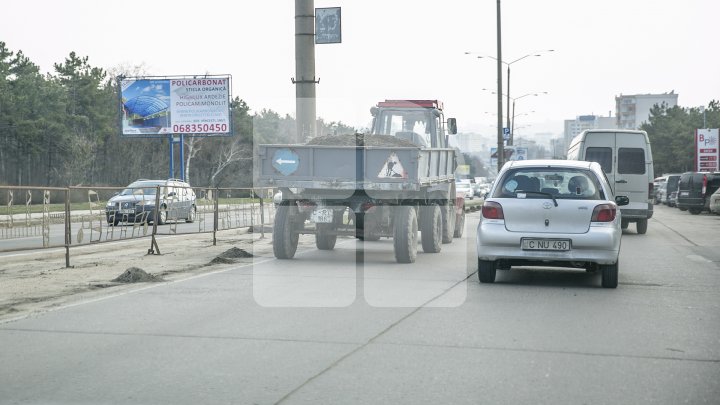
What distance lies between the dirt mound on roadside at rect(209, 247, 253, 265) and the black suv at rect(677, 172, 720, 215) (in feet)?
90.4

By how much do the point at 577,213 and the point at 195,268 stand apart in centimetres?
574

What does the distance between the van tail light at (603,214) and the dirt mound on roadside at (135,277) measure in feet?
18.6

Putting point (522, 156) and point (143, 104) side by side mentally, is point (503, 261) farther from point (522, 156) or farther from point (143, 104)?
point (522, 156)

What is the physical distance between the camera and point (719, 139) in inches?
2203

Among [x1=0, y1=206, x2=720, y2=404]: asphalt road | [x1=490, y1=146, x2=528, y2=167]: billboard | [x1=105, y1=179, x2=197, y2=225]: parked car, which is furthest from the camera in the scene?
[x1=490, y1=146, x2=528, y2=167]: billboard

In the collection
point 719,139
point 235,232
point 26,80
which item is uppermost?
point 26,80

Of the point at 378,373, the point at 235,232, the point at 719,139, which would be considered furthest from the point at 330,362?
the point at 719,139

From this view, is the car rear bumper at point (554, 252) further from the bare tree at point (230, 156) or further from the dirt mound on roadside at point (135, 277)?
the bare tree at point (230, 156)

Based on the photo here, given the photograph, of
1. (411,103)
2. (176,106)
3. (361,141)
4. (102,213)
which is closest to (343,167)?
(361,141)

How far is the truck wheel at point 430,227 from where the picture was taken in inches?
609

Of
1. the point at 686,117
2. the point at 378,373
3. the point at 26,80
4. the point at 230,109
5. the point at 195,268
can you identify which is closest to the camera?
the point at 378,373

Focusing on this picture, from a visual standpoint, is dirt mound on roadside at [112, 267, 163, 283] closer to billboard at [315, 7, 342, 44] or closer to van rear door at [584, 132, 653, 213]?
billboard at [315, 7, 342, 44]

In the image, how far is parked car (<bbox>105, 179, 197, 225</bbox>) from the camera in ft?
47.7

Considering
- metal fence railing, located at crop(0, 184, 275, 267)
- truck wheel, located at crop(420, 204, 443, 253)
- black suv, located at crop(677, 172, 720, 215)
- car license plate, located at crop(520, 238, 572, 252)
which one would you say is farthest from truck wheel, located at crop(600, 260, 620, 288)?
black suv, located at crop(677, 172, 720, 215)
